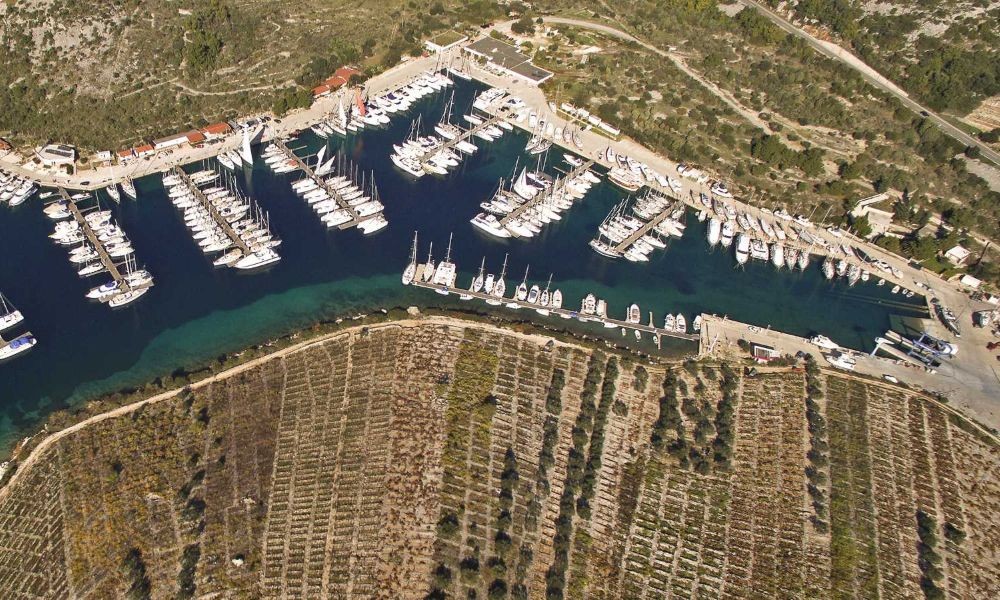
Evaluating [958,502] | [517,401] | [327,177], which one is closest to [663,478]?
[517,401]

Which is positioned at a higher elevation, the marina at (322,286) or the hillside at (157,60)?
the hillside at (157,60)

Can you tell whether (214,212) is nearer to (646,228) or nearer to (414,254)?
(414,254)

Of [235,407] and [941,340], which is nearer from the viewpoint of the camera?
[235,407]

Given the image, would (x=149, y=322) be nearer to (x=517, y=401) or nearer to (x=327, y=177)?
(x=327, y=177)

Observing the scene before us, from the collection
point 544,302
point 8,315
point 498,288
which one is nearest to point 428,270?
point 498,288

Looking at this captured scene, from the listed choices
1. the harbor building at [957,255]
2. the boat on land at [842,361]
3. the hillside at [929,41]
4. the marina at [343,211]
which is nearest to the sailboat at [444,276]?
the marina at [343,211]

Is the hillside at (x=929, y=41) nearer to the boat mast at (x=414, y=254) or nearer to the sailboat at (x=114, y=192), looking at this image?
the boat mast at (x=414, y=254)
